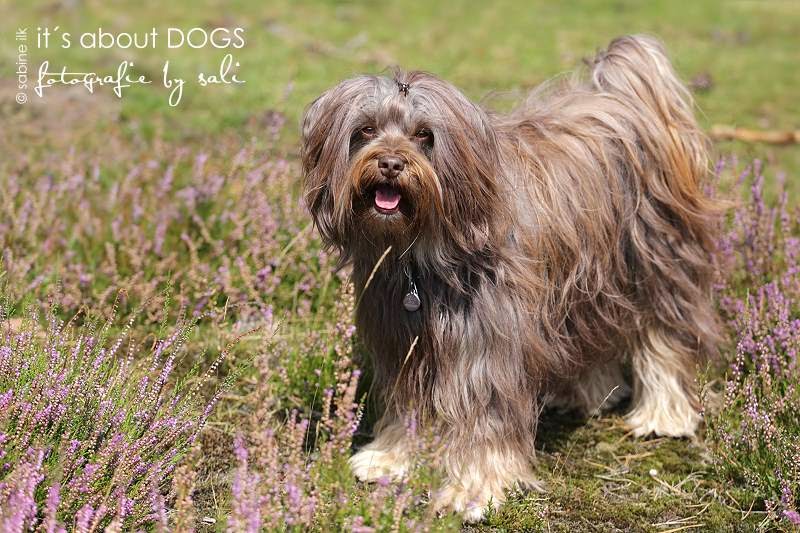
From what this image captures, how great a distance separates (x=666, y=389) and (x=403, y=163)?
A: 2181mm

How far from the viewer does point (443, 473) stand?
417cm

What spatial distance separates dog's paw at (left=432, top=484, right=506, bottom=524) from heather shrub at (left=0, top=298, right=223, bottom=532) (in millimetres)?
1076

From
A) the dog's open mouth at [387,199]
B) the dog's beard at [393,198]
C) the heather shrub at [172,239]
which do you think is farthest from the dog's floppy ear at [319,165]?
the heather shrub at [172,239]

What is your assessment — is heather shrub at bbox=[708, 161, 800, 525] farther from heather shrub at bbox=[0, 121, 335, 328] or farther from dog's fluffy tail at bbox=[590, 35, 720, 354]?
heather shrub at bbox=[0, 121, 335, 328]

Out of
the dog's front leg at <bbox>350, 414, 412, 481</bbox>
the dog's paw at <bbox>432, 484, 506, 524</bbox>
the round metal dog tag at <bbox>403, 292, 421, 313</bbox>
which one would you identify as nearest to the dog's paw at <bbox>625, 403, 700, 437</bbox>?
the dog's paw at <bbox>432, 484, 506, 524</bbox>

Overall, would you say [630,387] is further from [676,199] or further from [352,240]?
[352,240]

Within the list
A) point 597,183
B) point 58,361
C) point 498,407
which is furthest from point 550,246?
point 58,361

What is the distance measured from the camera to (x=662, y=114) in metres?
4.79

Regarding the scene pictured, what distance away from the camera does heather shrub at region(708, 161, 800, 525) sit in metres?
4.06

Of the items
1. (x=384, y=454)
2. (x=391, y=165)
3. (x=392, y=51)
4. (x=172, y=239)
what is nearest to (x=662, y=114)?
(x=391, y=165)

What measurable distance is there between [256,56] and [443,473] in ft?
28.3

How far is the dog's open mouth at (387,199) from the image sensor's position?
146 inches

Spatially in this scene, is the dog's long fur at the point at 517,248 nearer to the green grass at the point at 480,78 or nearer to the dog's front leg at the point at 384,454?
the dog's front leg at the point at 384,454

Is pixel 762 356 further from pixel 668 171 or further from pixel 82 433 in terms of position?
pixel 82 433
